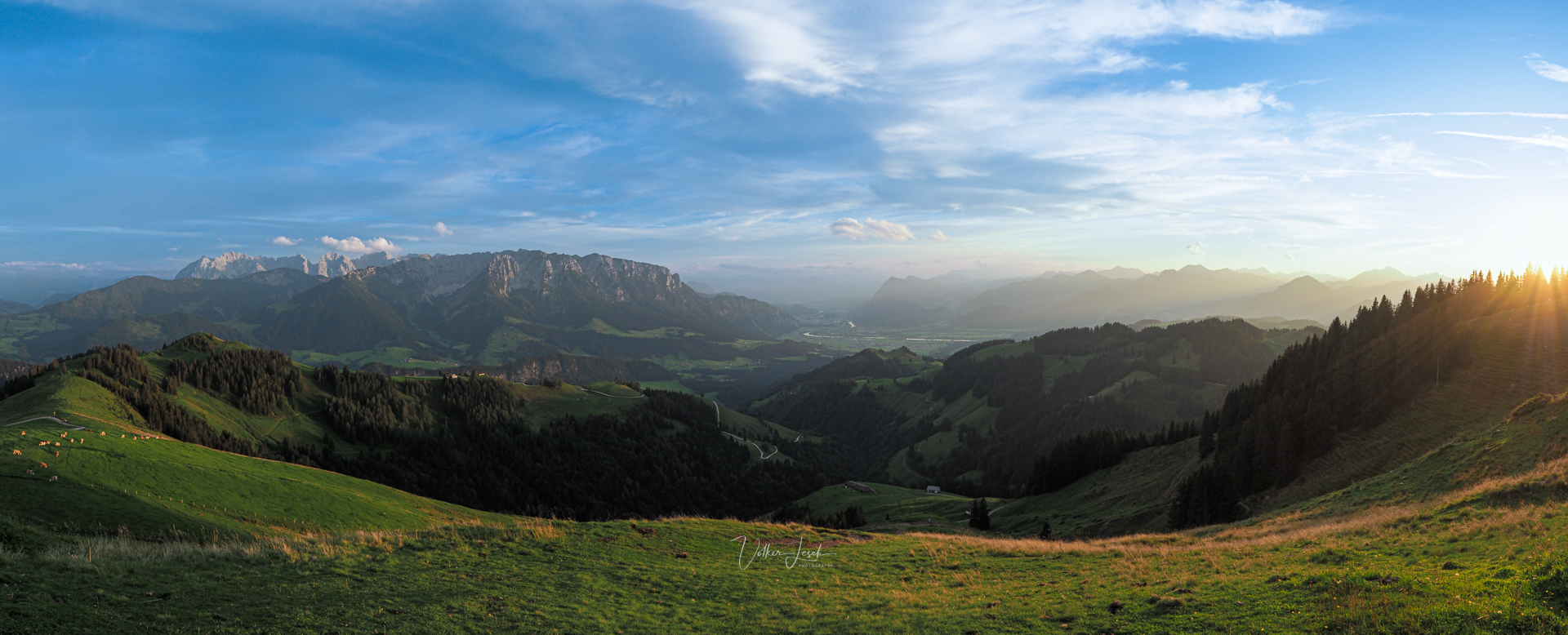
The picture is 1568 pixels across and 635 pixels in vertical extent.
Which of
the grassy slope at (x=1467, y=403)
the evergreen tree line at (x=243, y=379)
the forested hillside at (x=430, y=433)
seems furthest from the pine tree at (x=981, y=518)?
the evergreen tree line at (x=243, y=379)

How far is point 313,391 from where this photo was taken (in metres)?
134

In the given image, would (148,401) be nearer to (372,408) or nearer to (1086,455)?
(372,408)

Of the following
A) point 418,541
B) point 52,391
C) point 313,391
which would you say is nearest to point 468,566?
point 418,541

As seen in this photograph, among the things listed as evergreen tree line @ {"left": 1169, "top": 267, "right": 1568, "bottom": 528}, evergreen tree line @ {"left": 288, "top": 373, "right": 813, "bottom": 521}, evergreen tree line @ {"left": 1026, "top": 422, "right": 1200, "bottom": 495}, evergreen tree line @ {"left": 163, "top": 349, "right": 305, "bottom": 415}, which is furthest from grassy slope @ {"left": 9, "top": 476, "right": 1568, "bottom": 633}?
evergreen tree line @ {"left": 163, "top": 349, "right": 305, "bottom": 415}

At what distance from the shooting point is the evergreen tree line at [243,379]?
108 metres

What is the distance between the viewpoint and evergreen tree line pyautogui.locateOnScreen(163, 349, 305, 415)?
355 ft

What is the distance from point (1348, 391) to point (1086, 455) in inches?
1934

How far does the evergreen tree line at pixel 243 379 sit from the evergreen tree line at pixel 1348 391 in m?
155

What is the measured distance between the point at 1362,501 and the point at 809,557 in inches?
1447

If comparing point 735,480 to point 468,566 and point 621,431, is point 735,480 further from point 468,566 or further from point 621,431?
point 468,566

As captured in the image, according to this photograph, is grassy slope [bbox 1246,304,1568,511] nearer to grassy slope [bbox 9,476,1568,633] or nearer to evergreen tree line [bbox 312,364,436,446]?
grassy slope [bbox 9,476,1568,633]

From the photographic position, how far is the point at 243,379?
116 meters

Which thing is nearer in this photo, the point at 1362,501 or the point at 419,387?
the point at 1362,501
